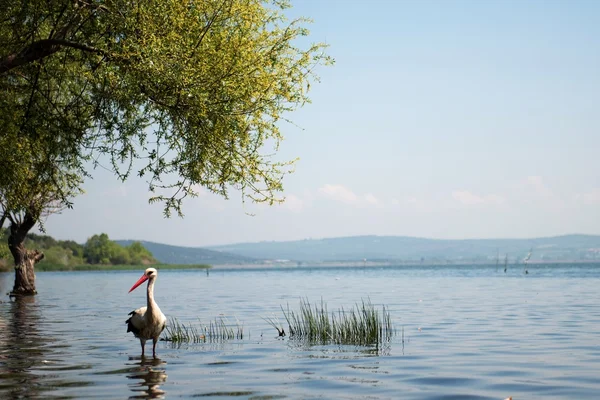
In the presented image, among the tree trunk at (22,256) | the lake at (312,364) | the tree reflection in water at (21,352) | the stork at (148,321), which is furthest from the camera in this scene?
the tree trunk at (22,256)

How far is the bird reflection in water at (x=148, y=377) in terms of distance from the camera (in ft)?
54.2

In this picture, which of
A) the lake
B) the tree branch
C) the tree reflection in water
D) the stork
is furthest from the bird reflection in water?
the tree branch

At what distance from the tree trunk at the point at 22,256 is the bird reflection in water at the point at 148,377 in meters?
28.6

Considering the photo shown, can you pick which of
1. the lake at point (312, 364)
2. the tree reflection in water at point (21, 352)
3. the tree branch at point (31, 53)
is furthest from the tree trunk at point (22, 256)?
the tree branch at point (31, 53)

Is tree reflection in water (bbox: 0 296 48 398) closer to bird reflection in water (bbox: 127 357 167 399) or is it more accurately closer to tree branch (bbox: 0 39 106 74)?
bird reflection in water (bbox: 127 357 167 399)

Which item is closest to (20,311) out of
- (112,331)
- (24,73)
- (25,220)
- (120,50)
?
(25,220)

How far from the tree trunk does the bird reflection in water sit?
28.6 meters

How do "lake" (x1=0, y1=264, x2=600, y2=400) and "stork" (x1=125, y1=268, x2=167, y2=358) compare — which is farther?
"stork" (x1=125, y1=268, x2=167, y2=358)

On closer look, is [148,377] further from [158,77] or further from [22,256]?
[22,256]

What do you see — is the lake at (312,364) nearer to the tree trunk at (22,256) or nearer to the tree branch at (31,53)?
the tree branch at (31,53)

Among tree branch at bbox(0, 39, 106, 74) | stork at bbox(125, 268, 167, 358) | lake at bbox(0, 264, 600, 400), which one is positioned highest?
tree branch at bbox(0, 39, 106, 74)

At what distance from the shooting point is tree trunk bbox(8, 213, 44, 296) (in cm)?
5106

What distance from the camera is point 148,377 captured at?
18.9 metres

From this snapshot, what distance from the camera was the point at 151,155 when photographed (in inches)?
952
